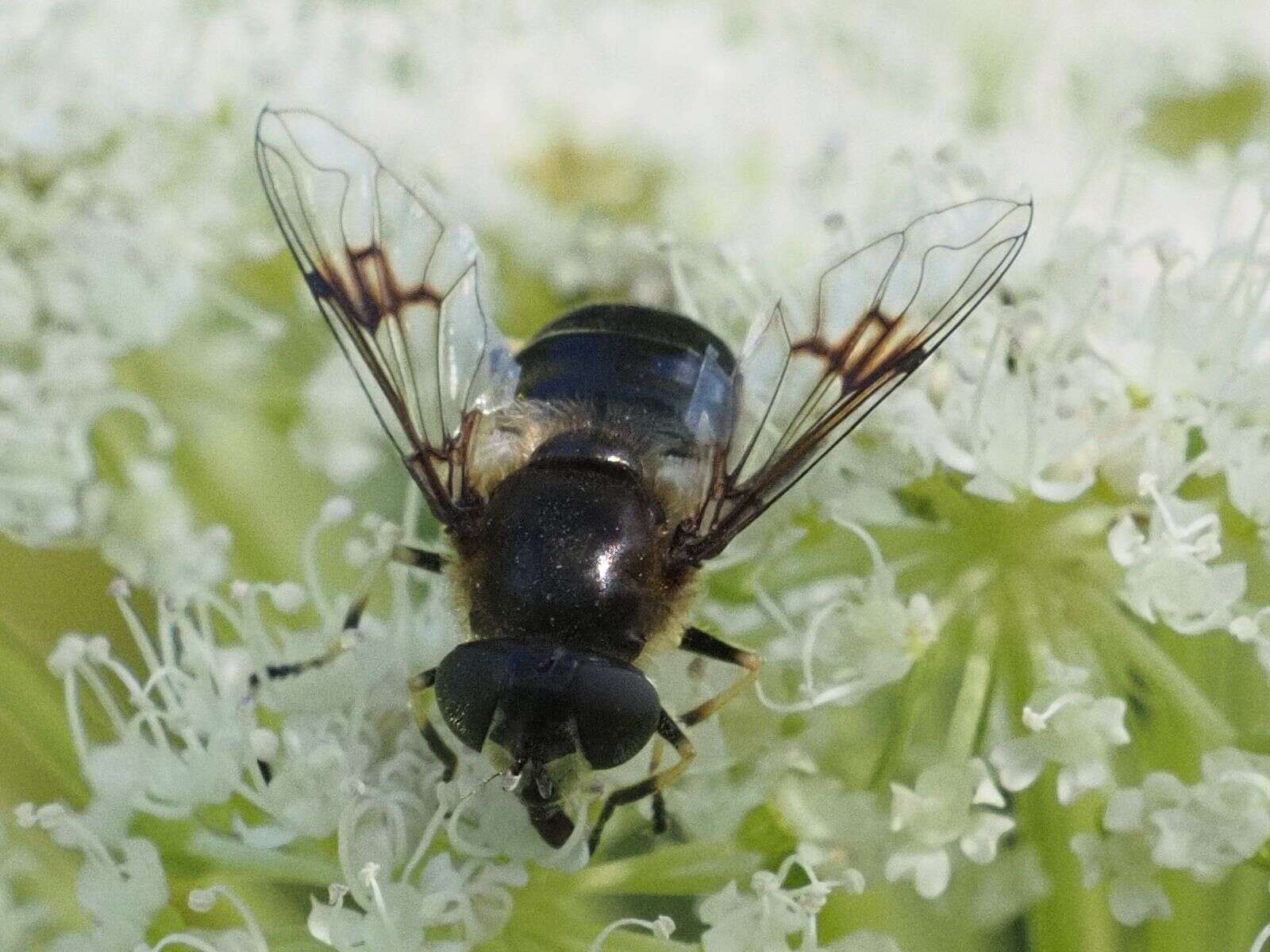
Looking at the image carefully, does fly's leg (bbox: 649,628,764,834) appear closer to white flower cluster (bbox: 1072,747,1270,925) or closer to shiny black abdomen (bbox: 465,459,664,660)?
shiny black abdomen (bbox: 465,459,664,660)

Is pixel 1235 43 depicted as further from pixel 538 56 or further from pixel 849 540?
pixel 849 540

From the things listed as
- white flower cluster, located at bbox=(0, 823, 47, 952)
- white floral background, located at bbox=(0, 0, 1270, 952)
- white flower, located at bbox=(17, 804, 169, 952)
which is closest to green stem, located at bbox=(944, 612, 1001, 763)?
white floral background, located at bbox=(0, 0, 1270, 952)

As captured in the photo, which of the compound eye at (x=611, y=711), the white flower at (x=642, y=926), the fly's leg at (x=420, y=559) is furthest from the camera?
the fly's leg at (x=420, y=559)

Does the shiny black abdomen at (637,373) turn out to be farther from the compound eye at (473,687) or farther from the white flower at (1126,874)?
the white flower at (1126,874)

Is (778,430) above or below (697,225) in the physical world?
below

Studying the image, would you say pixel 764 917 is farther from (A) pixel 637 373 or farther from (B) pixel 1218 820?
(A) pixel 637 373

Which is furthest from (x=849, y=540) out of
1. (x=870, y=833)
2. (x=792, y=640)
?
(x=870, y=833)

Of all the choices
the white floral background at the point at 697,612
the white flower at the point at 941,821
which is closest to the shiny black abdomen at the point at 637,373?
the white floral background at the point at 697,612

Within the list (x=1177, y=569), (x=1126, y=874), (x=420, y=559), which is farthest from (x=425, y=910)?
(x=1177, y=569)
